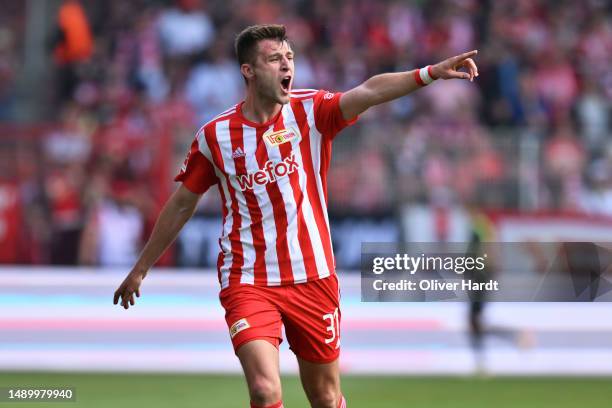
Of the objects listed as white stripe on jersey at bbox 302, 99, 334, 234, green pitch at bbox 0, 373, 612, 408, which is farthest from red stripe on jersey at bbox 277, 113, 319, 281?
green pitch at bbox 0, 373, 612, 408

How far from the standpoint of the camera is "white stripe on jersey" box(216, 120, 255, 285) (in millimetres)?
6414

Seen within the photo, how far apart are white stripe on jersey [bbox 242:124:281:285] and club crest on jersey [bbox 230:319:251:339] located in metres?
0.30

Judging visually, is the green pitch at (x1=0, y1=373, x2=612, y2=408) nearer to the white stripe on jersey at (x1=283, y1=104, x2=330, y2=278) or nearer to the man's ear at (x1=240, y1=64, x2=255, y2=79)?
the white stripe on jersey at (x1=283, y1=104, x2=330, y2=278)

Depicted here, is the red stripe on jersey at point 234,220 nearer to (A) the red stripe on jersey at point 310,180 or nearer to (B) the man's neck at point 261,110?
(B) the man's neck at point 261,110

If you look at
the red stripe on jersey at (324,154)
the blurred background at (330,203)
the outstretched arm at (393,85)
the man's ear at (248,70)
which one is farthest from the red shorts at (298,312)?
the blurred background at (330,203)

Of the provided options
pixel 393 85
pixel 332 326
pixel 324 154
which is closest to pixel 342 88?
pixel 324 154

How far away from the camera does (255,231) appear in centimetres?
643

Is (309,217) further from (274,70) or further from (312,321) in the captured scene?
(274,70)

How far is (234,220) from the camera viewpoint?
21.3 ft

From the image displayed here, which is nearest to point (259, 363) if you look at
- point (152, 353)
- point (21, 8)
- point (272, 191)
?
point (272, 191)

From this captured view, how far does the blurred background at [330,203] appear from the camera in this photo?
41.5 feet

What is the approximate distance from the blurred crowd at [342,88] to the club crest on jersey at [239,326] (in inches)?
297

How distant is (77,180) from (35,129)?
82cm

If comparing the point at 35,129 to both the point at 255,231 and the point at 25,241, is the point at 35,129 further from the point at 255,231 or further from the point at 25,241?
the point at 255,231
